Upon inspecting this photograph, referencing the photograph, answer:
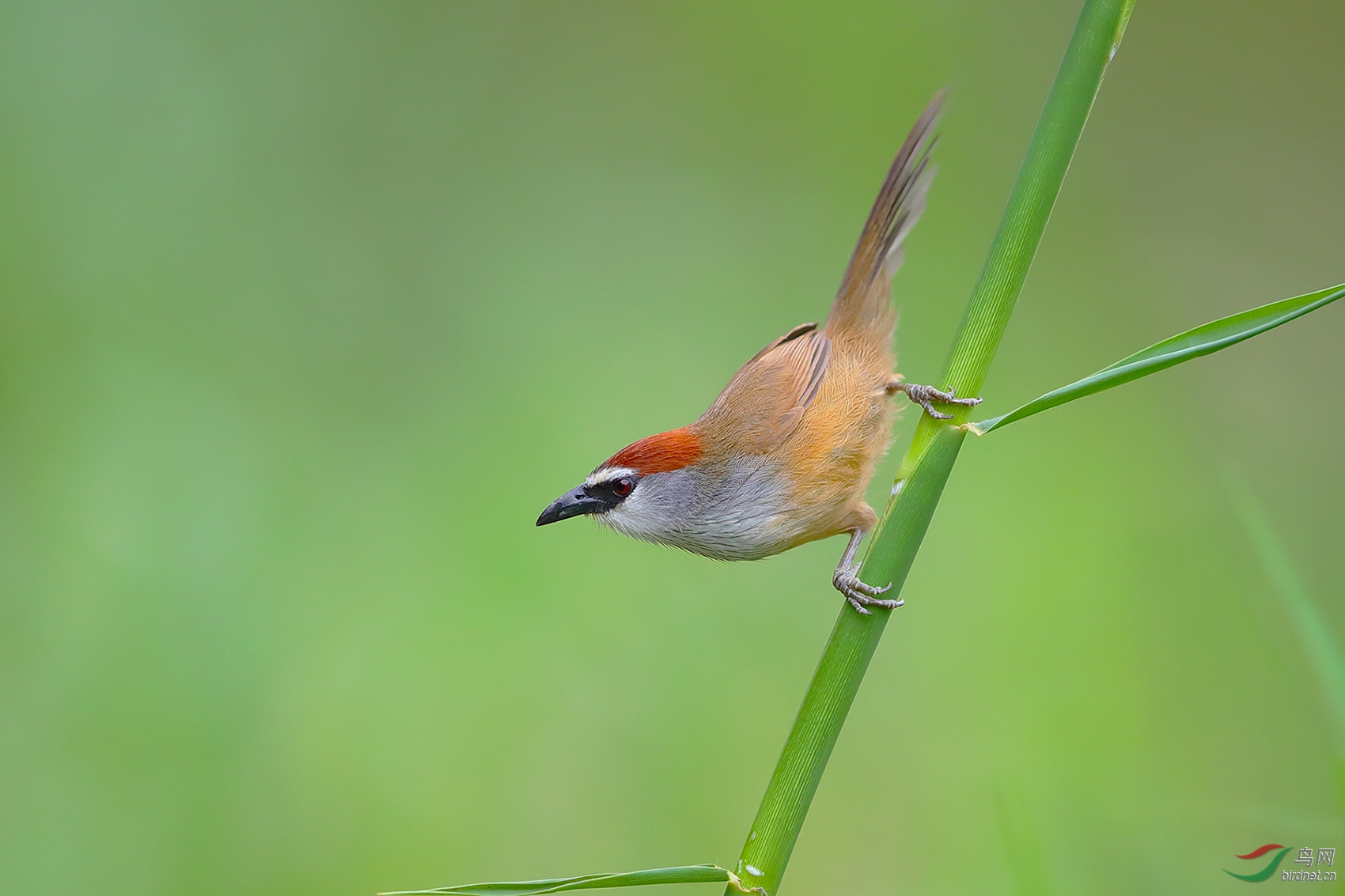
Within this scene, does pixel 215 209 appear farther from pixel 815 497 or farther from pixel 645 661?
pixel 815 497

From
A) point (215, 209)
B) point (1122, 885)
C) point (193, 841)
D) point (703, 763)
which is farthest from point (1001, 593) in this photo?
point (215, 209)

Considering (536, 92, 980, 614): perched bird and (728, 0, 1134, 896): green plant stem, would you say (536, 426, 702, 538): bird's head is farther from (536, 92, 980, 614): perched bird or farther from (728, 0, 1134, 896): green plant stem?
(728, 0, 1134, 896): green plant stem

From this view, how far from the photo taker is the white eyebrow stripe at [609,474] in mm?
2184

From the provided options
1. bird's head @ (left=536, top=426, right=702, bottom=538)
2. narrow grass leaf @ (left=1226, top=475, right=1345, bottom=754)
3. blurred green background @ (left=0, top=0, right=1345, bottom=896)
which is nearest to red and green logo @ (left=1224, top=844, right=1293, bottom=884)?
narrow grass leaf @ (left=1226, top=475, right=1345, bottom=754)

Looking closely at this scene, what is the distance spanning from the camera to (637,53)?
4.68m

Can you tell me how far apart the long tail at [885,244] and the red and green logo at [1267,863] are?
5.12ft

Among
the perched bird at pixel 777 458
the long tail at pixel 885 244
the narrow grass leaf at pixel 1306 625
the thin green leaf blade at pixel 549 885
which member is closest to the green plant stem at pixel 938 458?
the thin green leaf blade at pixel 549 885

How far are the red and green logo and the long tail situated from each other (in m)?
1.56

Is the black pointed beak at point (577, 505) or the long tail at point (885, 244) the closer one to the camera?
the black pointed beak at point (577, 505)

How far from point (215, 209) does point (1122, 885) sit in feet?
14.4

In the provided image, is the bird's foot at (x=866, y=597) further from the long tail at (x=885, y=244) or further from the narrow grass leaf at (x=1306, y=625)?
the long tail at (x=885, y=244)

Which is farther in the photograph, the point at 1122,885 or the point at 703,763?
the point at 703,763

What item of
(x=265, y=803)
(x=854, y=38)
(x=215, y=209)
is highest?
(x=854, y=38)

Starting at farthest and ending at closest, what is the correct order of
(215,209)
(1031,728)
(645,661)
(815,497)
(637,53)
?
(637,53) < (215,209) < (645,661) < (1031,728) < (815,497)
